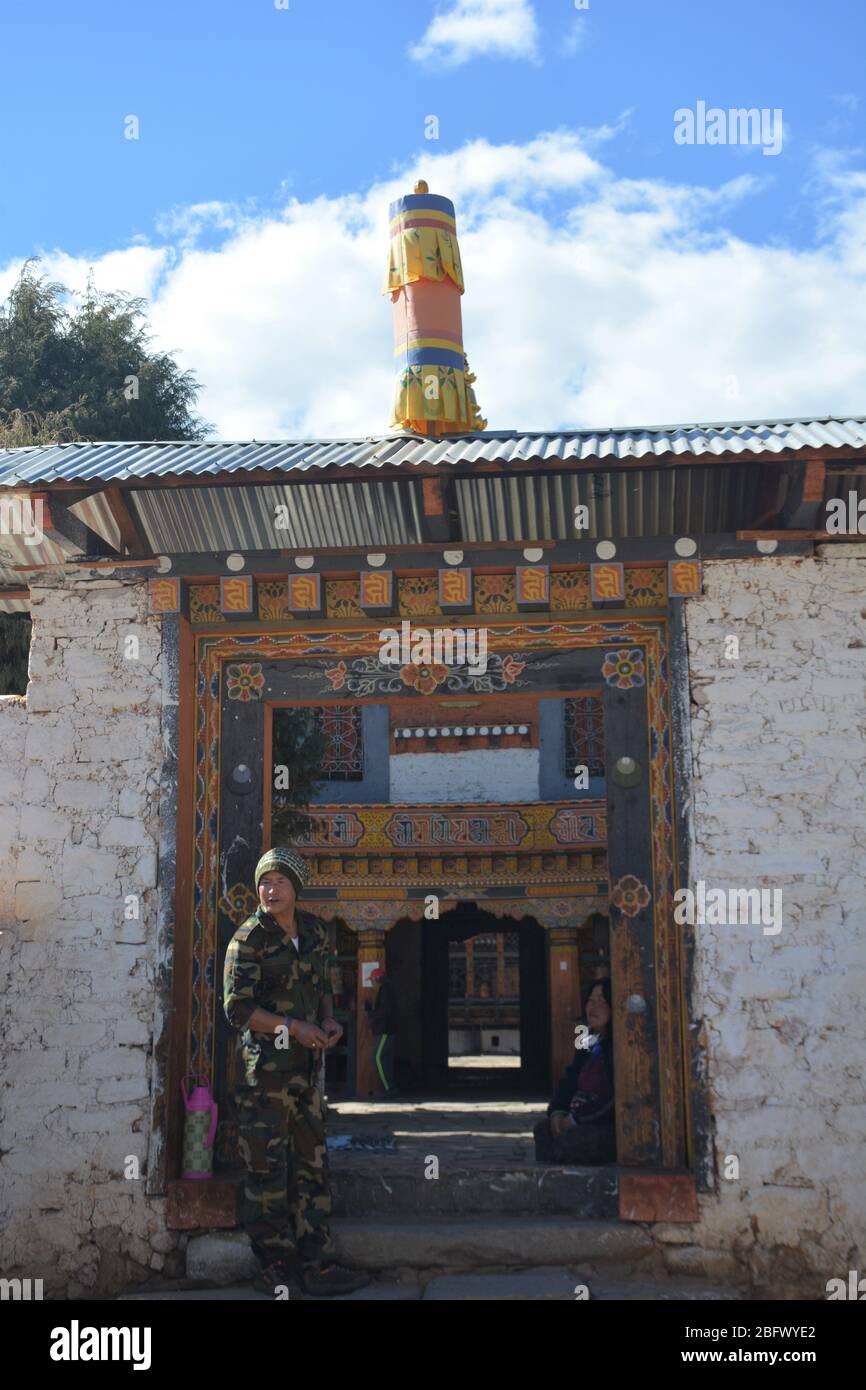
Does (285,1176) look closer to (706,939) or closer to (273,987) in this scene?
(273,987)

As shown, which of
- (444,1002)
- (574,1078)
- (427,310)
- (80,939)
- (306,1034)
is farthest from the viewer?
(444,1002)

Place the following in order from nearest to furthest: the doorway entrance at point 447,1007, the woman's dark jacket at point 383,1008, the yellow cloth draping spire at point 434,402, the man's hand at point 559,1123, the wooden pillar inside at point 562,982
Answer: the man's hand at point 559,1123, the yellow cloth draping spire at point 434,402, the wooden pillar inside at point 562,982, the woman's dark jacket at point 383,1008, the doorway entrance at point 447,1007

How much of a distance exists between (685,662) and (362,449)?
2104 millimetres

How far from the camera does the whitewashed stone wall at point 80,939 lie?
6.62 metres

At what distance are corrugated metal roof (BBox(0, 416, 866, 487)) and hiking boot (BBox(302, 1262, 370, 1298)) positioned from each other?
3788 mm

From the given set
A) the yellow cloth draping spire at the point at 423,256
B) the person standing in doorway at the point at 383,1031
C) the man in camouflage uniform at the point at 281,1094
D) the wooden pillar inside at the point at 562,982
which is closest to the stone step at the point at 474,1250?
the man in camouflage uniform at the point at 281,1094

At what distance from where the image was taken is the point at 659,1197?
6395 millimetres

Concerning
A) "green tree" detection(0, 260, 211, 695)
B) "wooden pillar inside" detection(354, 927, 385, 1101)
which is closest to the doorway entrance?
"wooden pillar inside" detection(354, 927, 385, 1101)

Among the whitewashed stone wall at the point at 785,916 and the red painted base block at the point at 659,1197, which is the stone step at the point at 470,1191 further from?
the whitewashed stone wall at the point at 785,916

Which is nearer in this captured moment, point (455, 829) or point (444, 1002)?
point (455, 829)

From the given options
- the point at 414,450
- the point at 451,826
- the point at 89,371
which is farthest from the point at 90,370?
the point at 414,450

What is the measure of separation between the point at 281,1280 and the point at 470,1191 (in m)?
1.11

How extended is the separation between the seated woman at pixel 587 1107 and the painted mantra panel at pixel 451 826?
9.76 meters

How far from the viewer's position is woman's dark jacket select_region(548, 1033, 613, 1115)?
7.27 meters
